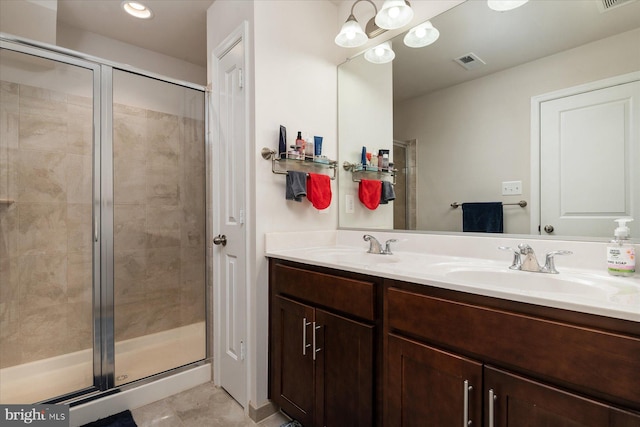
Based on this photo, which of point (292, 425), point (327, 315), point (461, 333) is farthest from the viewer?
point (292, 425)

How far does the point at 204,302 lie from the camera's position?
2.05 metres

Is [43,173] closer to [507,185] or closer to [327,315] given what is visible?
[327,315]

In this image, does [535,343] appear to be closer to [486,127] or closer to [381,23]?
A: [486,127]

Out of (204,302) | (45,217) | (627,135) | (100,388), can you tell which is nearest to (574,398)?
(627,135)

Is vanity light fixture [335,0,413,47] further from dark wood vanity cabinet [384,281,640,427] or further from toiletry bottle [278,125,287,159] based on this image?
dark wood vanity cabinet [384,281,640,427]

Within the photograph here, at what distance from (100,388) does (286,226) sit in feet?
4.50

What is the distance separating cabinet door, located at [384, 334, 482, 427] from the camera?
2.74 ft

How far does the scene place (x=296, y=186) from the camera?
1632mm

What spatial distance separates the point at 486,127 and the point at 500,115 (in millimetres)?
71

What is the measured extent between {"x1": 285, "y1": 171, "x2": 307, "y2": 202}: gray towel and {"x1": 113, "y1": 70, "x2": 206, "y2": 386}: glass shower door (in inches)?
30.5

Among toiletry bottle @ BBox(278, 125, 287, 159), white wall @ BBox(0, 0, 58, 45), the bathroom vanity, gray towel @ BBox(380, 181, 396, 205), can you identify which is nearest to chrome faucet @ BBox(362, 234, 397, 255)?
the bathroom vanity

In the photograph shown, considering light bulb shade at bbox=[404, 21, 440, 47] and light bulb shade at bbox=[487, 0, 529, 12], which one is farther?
light bulb shade at bbox=[404, 21, 440, 47]

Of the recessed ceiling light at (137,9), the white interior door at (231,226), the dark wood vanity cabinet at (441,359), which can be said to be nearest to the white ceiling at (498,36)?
the white interior door at (231,226)

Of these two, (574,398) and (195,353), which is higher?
(574,398)
